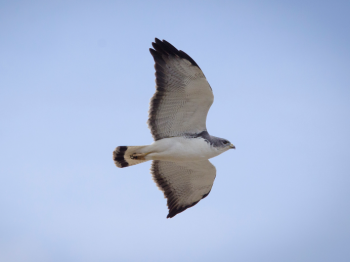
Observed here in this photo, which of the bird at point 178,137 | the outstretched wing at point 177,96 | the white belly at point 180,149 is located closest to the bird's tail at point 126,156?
the bird at point 178,137

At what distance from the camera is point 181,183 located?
11586 mm

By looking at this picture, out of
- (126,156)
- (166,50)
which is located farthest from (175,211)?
(166,50)

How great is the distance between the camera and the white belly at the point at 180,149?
34.1ft

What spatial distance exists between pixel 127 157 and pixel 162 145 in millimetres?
960

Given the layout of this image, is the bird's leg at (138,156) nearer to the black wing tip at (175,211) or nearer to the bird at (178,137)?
the bird at (178,137)

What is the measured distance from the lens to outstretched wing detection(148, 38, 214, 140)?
950 centimetres

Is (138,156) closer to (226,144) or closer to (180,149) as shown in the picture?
(180,149)

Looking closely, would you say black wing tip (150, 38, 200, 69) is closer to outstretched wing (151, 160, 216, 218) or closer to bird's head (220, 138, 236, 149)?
bird's head (220, 138, 236, 149)

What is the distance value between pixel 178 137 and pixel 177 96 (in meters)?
1.11

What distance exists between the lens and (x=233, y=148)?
1065 centimetres

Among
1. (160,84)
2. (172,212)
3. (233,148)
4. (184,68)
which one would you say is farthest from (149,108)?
(172,212)

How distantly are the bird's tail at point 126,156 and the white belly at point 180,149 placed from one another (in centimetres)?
25

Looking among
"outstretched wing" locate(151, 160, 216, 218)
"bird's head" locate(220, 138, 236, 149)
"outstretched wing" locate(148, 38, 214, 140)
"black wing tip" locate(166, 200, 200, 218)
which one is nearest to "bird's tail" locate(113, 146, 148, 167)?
"outstretched wing" locate(148, 38, 214, 140)

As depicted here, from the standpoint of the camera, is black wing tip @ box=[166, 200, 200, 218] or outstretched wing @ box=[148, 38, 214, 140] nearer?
outstretched wing @ box=[148, 38, 214, 140]
